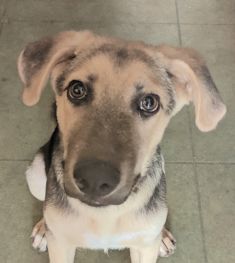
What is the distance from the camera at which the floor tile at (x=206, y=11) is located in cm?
391

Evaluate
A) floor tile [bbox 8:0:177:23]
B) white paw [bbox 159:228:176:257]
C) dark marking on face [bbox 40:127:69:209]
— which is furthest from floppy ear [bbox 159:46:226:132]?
floor tile [bbox 8:0:177:23]

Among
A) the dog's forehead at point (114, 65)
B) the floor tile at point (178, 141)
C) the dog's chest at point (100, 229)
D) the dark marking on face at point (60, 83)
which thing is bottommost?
the floor tile at point (178, 141)

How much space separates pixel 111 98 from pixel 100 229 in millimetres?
600

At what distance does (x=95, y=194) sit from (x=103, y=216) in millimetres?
439

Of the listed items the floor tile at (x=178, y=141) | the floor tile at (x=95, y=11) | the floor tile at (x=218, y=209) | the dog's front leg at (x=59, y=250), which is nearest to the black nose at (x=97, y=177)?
the dog's front leg at (x=59, y=250)

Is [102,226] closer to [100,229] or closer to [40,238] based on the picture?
[100,229]

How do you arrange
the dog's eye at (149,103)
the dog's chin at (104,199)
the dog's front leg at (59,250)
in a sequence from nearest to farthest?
the dog's chin at (104,199)
the dog's eye at (149,103)
the dog's front leg at (59,250)

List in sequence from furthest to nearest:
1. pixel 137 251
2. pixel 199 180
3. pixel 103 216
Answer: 1. pixel 199 180
2. pixel 137 251
3. pixel 103 216

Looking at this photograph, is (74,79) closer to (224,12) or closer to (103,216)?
(103,216)

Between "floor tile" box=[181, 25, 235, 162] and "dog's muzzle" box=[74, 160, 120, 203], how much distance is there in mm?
1538

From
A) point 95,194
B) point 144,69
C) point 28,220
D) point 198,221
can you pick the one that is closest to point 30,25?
point 28,220

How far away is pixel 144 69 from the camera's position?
5.95 feet

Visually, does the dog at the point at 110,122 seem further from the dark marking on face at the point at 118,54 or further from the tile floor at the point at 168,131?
the tile floor at the point at 168,131

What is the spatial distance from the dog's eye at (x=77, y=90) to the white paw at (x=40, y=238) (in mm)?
1056
